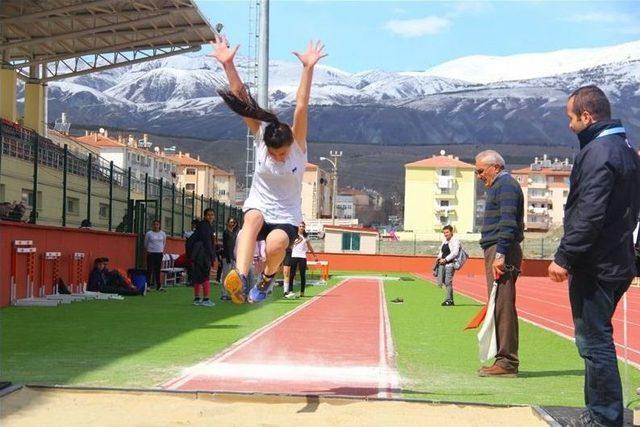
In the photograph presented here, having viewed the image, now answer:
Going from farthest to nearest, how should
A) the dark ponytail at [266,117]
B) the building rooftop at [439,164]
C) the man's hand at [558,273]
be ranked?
the building rooftop at [439,164] → the dark ponytail at [266,117] → the man's hand at [558,273]

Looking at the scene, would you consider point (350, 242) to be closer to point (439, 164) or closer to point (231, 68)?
point (439, 164)

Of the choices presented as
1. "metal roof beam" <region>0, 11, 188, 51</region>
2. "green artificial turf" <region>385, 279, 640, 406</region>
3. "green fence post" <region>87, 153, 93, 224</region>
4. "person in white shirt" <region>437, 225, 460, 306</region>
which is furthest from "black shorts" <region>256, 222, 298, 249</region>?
"metal roof beam" <region>0, 11, 188, 51</region>

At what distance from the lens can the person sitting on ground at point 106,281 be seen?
22.3 metres

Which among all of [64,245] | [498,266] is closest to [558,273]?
[498,266]

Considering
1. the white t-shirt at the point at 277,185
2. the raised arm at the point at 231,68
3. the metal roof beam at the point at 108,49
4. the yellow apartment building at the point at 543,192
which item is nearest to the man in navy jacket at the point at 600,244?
the white t-shirt at the point at 277,185

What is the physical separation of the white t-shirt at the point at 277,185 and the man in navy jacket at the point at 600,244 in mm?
2219

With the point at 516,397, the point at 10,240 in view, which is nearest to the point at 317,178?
the point at 10,240

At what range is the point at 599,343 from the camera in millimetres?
6473

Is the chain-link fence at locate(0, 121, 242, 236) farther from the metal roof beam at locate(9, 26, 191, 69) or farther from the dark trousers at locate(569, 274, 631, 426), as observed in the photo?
the metal roof beam at locate(9, 26, 191, 69)

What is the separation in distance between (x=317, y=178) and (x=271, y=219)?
136 meters

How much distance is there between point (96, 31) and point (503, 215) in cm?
3358

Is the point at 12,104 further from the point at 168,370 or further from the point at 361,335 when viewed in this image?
the point at 168,370

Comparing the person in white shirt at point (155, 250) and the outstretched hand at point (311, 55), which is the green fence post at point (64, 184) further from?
the outstretched hand at point (311, 55)

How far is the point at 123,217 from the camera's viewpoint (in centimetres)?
2656
